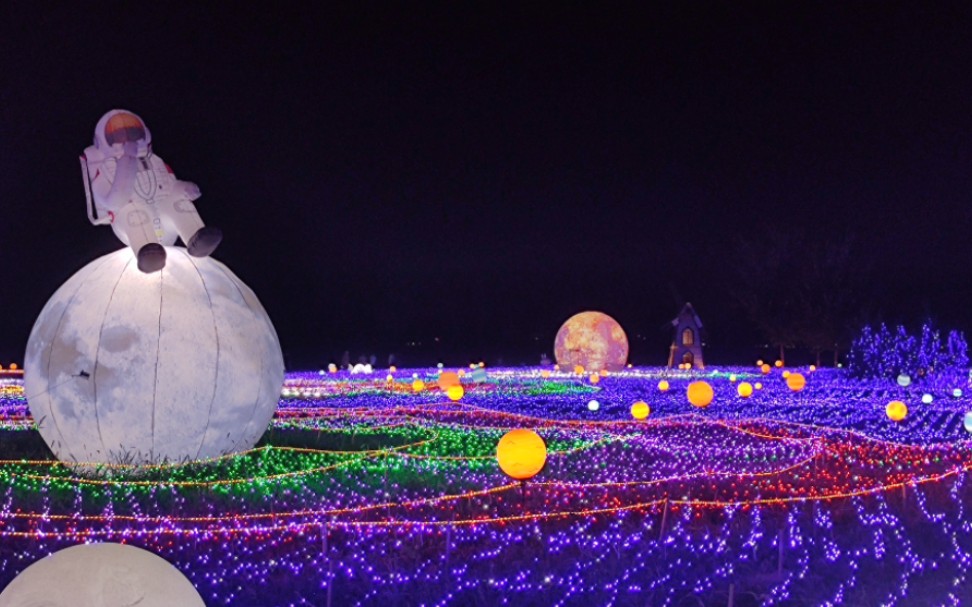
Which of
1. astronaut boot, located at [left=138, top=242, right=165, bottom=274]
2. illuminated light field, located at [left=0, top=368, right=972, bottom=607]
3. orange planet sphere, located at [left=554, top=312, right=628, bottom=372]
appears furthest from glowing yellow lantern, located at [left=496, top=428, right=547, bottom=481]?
Answer: orange planet sphere, located at [left=554, top=312, right=628, bottom=372]

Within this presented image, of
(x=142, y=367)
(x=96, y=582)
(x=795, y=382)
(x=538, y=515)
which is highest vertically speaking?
(x=142, y=367)

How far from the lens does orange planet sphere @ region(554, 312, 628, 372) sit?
33344 millimetres

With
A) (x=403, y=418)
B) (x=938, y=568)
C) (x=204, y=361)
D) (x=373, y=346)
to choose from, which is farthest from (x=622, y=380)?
(x=373, y=346)

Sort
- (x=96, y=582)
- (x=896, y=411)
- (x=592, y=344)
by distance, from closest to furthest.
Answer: (x=96, y=582) < (x=896, y=411) < (x=592, y=344)

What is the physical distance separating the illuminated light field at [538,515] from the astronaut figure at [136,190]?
2.32 meters

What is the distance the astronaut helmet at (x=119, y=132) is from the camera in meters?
10.7

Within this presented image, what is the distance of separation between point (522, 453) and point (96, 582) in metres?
5.94

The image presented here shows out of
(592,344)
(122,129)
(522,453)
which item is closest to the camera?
(522,453)

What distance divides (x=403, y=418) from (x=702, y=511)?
27.4ft

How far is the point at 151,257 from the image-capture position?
999 centimetres

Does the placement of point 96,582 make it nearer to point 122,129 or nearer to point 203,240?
point 203,240

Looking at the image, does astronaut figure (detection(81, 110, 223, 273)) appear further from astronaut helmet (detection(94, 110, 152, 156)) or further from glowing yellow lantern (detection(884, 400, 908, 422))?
glowing yellow lantern (detection(884, 400, 908, 422))

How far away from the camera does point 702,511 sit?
9.09 m

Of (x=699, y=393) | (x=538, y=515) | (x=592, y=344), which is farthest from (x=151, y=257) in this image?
(x=592, y=344)
